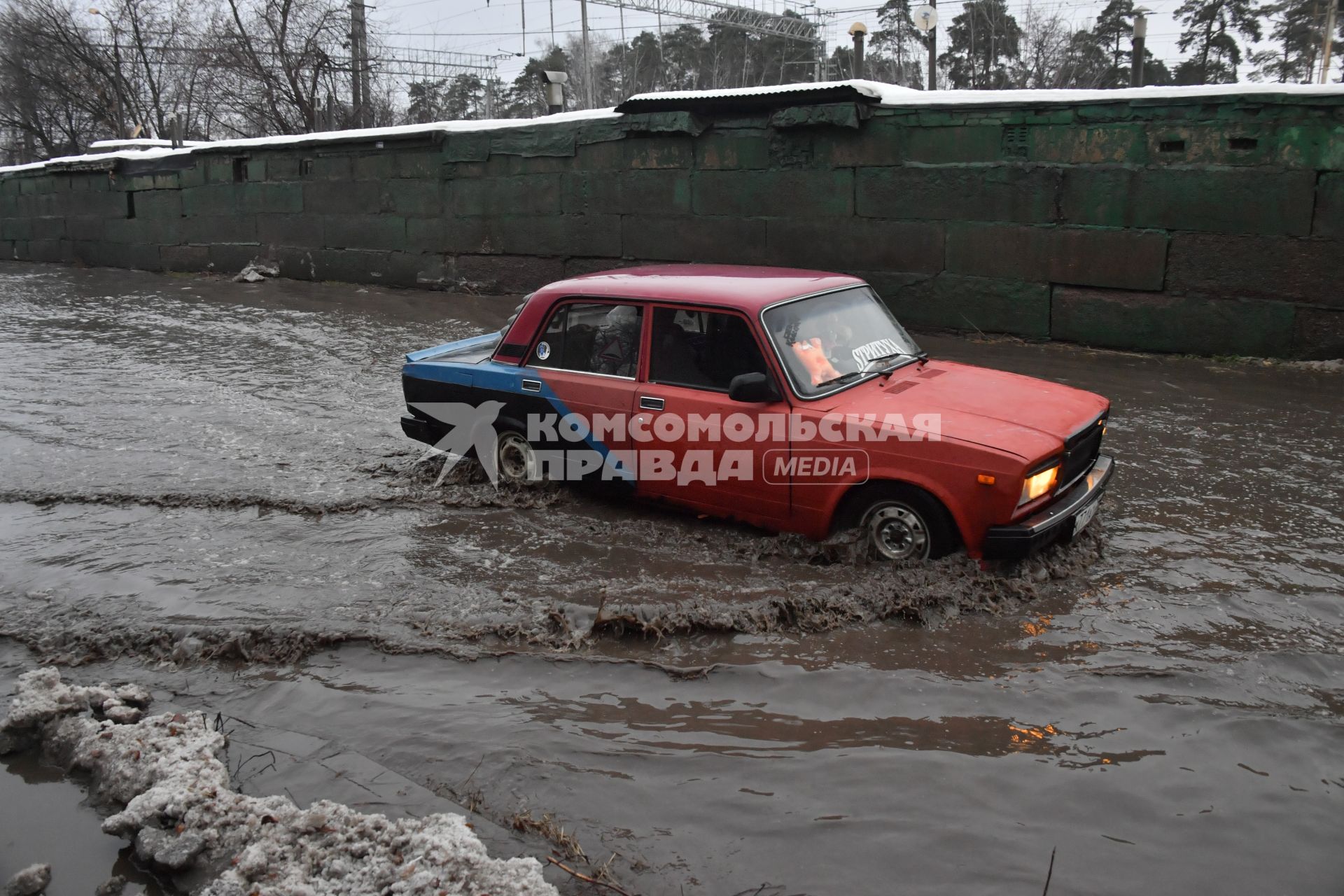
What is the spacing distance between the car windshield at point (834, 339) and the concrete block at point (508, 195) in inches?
335

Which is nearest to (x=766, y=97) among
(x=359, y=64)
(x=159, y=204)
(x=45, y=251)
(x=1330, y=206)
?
(x=1330, y=206)

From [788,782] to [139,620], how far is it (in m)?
3.31

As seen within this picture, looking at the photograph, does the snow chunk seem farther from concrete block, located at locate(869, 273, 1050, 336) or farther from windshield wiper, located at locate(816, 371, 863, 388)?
concrete block, located at locate(869, 273, 1050, 336)

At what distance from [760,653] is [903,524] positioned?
105 cm

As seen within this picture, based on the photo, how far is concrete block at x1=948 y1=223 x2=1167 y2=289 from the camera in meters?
9.46

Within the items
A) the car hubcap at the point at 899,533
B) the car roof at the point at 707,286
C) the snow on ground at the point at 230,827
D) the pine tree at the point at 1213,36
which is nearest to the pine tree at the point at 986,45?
the pine tree at the point at 1213,36

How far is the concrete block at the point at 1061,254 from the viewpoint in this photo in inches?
372

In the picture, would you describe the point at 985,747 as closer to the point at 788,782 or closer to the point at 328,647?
the point at 788,782

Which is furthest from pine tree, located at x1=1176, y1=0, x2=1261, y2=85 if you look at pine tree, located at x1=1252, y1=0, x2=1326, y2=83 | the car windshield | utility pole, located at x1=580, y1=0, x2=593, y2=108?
the car windshield

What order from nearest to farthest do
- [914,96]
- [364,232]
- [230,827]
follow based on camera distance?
1. [230,827]
2. [914,96]
3. [364,232]

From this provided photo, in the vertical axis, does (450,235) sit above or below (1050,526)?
above

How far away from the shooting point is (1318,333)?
8.80 m

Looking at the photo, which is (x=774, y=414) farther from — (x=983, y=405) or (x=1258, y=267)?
(x=1258, y=267)

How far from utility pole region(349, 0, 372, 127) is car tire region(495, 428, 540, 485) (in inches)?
739
